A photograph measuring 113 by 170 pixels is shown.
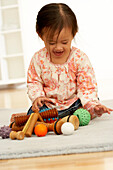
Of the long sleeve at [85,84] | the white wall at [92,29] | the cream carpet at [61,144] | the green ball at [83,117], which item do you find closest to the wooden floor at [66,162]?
the cream carpet at [61,144]

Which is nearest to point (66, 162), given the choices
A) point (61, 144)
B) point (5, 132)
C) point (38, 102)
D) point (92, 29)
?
point (61, 144)

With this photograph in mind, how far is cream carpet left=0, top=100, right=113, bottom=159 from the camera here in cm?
77

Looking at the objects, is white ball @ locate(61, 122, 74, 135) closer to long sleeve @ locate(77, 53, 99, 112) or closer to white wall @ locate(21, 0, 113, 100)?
long sleeve @ locate(77, 53, 99, 112)

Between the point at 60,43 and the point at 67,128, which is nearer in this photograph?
the point at 67,128

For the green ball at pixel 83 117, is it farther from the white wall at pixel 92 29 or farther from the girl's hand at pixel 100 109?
the white wall at pixel 92 29

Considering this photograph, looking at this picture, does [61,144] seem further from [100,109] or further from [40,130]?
[100,109]

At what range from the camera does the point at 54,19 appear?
45.1 inches

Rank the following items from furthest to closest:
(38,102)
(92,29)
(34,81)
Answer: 1. (92,29)
2. (34,81)
3. (38,102)

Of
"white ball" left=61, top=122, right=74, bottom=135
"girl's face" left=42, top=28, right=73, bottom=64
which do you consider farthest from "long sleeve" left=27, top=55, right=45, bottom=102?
"white ball" left=61, top=122, right=74, bottom=135

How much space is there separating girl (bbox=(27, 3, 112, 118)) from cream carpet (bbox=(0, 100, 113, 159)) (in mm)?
218

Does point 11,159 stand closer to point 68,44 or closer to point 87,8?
point 68,44

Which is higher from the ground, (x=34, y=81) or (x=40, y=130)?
(x=34, y=81)

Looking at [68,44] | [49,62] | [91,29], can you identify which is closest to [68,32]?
[68,44]

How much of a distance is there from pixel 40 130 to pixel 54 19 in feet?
1.40
